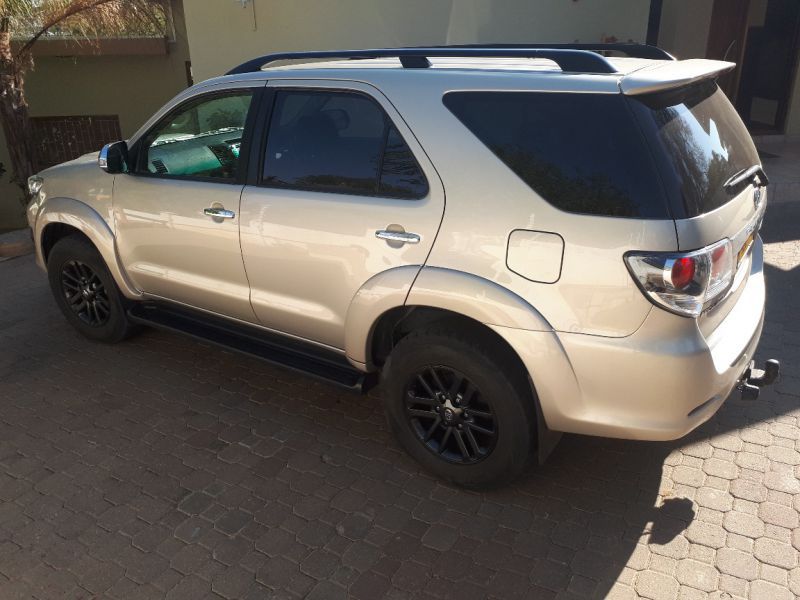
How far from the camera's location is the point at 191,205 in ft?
12.8

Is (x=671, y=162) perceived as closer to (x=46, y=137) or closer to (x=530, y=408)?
(x=530, y=408)

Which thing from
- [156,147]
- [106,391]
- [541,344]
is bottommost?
[106,391]

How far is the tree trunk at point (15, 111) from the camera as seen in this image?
6953 millimetres

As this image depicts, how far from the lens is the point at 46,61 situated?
11.4m

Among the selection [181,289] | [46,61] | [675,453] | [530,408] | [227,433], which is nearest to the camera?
[530,408]

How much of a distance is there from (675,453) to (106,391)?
330cm

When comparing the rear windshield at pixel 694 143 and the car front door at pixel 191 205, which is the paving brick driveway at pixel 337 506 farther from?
the rear windshield at pixel 694 143

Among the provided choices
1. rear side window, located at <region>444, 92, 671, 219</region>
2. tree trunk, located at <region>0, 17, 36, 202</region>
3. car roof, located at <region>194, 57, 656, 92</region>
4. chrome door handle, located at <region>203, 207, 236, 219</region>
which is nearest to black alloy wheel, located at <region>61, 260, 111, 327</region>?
chrome door handle, located at <region>203, 207, 236, 219</region>

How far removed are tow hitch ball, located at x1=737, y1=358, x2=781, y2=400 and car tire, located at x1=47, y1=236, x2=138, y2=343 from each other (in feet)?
12.2

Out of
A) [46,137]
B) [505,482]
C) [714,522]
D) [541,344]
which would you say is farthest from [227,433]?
[46,137]

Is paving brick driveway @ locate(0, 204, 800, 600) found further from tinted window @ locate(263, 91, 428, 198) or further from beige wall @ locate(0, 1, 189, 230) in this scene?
beige wall @ locate(0, 1, 189, 230)

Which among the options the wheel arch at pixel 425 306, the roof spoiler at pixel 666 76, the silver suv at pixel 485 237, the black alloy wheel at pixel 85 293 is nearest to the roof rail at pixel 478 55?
the silver suv at pixel 485 237

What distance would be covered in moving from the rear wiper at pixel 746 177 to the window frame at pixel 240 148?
7.55ft

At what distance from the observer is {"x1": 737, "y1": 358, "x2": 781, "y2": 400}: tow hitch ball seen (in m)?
3.06
